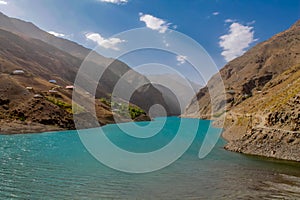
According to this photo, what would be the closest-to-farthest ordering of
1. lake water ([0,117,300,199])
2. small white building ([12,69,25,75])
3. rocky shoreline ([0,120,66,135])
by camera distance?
1. lake water ([0,117,300,199])
2. rocky shoreline ([0,120,66,135])
3. small white building ([12,69,25,75])

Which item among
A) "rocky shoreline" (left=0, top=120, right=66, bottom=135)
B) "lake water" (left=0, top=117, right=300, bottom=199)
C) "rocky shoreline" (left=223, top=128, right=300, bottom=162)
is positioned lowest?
"rocky shoreline" (left=0, top=120, right=66, bottom=135)

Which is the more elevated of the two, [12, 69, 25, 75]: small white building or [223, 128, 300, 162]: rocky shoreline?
[12, 69, 25, 75]: small white building

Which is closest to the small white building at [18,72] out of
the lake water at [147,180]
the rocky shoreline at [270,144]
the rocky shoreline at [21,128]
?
the rocky shoreline at [21,128]

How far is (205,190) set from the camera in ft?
107

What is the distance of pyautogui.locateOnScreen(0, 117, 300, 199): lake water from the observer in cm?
2992

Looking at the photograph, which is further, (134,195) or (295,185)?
(295,185)

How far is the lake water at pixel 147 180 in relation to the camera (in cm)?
2992

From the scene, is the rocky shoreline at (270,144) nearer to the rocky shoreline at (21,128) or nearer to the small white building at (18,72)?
the rocky shoreline at (21,128)

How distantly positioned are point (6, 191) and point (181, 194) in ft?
62.5

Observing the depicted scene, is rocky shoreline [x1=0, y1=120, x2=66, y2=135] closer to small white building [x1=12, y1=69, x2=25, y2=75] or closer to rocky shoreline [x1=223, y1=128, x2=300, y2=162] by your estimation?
small white building [x1=12, y1=69, x2=25, y2=75]

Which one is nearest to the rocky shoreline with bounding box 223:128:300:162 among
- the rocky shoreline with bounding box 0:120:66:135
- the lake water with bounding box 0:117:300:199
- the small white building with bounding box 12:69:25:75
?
the lake water with bounding box 0:117:300:199

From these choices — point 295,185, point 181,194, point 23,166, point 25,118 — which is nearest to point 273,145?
point 295,185

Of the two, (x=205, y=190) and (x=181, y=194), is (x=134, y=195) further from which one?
(x=205, y=190)

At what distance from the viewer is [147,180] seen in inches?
1433
